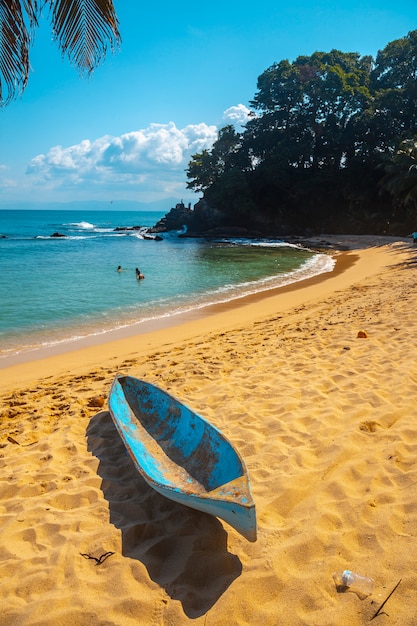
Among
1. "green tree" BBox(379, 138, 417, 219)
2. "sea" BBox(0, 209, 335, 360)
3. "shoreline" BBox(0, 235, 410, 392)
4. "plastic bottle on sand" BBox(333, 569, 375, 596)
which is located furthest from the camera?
"green tree" BBox(379, 138, 417, 219)

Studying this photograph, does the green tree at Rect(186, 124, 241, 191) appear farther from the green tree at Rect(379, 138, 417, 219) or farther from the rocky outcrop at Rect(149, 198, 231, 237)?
the green tree at Rect(379, 138, 417, 219)

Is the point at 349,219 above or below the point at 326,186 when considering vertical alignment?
below

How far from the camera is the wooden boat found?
2866 mm

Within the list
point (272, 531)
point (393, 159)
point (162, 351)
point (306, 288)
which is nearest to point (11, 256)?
point (306, 288)

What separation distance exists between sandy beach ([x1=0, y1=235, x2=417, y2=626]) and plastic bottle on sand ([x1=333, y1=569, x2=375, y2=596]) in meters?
0.05

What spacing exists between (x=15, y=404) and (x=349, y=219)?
41.1 m

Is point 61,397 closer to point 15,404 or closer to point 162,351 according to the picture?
point 15,404

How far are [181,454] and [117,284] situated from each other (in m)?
15.3

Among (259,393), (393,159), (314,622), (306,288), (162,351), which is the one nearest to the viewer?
(314,622)

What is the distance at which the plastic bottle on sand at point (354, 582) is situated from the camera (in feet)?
8.41

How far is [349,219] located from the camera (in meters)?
41.6

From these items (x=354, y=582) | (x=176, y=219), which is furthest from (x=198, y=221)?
(x=354, y=582)

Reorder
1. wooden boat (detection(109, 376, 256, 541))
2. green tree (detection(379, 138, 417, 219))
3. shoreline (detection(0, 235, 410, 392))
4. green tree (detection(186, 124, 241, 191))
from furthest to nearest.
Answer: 1. green tree (detection(186, 124, 241, 191))
2. green tree (detection(379, 138, 417, 219))
3. shoreline (detection(0, 235, 410, 392))
4. wooden boat (detection(109, 376, 256, 541))

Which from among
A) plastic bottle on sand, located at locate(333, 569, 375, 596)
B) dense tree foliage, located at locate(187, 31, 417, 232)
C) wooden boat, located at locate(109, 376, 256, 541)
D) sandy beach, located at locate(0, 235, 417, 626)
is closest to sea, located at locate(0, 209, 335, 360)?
sandy beach, located at locate(0, 235, 417, 626)
